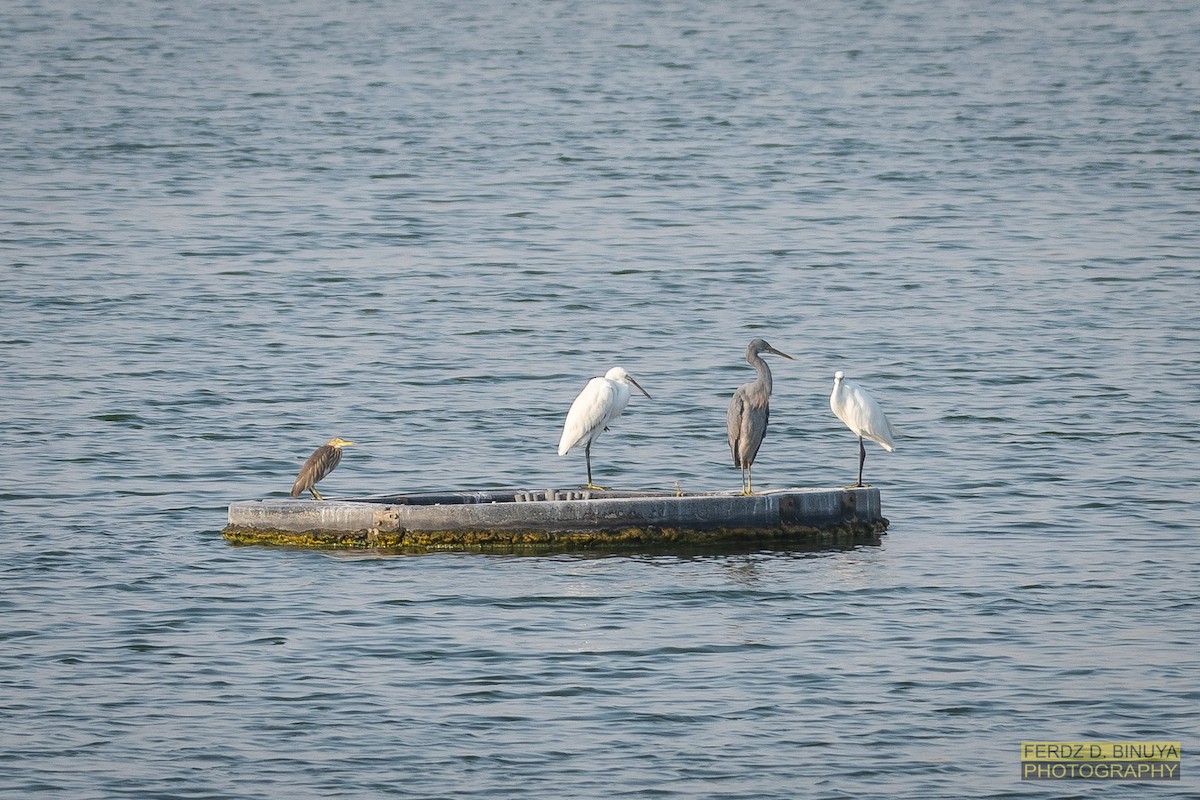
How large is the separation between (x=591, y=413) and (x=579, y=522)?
1.46 m

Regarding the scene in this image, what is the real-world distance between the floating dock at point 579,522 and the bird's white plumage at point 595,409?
0.93 metres

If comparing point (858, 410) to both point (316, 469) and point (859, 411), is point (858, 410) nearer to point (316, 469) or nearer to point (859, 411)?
point (859, 411)

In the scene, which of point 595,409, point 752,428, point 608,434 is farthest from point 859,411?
point 608,434

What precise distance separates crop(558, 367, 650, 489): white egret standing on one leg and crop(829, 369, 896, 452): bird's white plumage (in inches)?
69.1

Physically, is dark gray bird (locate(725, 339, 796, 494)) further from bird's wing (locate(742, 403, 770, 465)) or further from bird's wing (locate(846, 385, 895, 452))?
bird's wing (locate(846, 385, 895, 452))

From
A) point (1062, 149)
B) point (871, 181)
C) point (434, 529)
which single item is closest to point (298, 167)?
point (871, 181)

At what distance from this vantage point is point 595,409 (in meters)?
17.2

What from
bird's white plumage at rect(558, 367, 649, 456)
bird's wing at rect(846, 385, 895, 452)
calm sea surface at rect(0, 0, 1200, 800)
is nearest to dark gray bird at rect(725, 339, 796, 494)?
bird's wing at rect(846, 385, 895, 452)

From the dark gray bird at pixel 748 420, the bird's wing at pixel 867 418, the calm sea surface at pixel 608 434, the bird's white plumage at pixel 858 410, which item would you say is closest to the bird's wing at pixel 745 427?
the dark gray bird at pixel 748 420

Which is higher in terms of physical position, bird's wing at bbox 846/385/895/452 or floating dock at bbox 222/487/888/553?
bird's wing at bbox 846/385/895/452

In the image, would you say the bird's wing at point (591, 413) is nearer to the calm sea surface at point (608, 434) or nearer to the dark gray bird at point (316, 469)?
the calm sea surface at point (608, 434)

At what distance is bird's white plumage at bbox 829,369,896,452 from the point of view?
17250 millimetres

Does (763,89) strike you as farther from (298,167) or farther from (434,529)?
(434,529)

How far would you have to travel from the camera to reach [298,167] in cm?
4703
